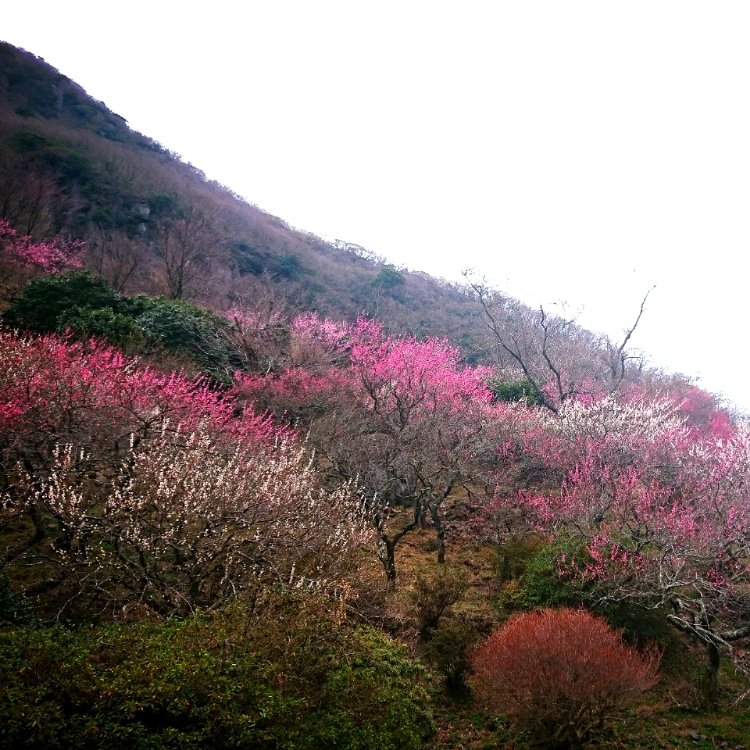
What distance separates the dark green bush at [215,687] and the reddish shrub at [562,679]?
3.93 feet

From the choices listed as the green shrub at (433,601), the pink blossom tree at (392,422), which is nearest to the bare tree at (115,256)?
the pink blossom tree at (392,422)

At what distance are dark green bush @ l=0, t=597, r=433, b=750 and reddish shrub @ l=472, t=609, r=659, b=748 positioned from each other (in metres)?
1.20

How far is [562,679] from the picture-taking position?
5637 mm

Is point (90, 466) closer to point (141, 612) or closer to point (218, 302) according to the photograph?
point (141, 612)

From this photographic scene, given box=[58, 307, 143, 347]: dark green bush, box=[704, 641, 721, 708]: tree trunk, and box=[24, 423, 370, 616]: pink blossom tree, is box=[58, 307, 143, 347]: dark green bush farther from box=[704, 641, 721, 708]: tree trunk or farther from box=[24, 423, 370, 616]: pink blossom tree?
box=[704, 641, 721, 708]: tree trunk

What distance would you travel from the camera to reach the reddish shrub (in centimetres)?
563

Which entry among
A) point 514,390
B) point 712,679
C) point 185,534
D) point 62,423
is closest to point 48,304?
point 62,423

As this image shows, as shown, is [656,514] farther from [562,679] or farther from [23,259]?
[23,259]

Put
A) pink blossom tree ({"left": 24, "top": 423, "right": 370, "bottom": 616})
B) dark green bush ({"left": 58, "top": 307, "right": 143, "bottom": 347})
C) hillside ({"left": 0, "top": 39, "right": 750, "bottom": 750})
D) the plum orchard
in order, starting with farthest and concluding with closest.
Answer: dark green bush ({"left": 58, "top": 307, "right": 143, "bottom": 347}), the plum orchard, pink blossom tree ({"left": 24, "top": 423, "right": 370, "bottom": 616}), hillside ({"left": 0, "top": 39, "right": 750, "bottom": 750})

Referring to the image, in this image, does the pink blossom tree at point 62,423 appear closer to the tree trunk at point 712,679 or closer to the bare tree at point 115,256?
the tree trunk at point 712,679

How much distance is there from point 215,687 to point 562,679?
4143 millimetres

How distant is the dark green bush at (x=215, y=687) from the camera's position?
350 centimetres

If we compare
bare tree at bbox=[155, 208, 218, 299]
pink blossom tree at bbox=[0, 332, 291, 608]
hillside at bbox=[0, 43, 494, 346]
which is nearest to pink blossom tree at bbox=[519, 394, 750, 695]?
pink blossom tree at bbox=[0, 332, 291, 608]

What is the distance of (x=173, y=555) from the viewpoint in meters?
7.07
